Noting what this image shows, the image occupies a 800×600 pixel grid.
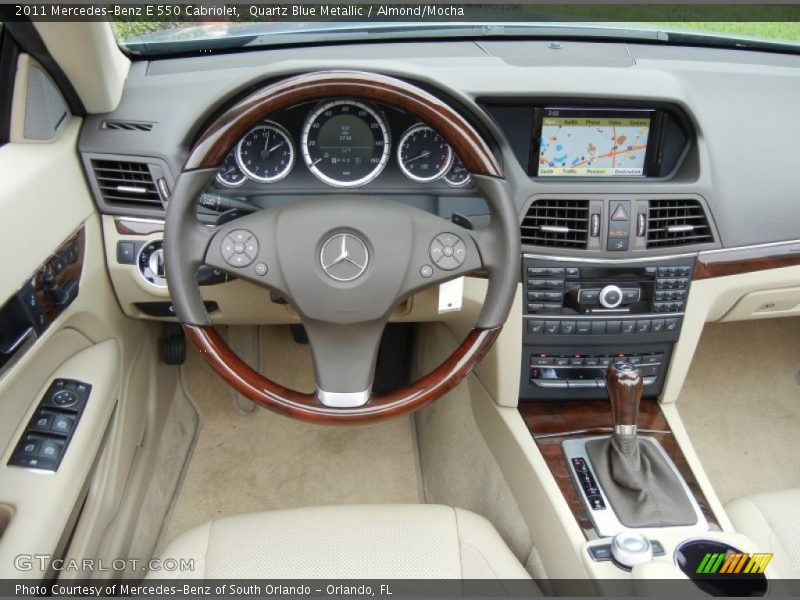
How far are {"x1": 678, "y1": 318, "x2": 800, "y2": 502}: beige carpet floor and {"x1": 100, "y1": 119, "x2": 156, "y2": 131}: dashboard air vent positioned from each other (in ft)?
6.03

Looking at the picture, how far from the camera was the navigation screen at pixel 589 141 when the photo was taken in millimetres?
1481

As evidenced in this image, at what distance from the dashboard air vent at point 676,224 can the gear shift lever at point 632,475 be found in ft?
1.08

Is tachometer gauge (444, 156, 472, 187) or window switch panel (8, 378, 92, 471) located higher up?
tachometer gauge (444, 156, 472, 187)

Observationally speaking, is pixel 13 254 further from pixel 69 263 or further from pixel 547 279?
pixel 547 279

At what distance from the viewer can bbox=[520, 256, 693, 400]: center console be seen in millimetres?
1496

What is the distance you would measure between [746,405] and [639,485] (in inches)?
44.0

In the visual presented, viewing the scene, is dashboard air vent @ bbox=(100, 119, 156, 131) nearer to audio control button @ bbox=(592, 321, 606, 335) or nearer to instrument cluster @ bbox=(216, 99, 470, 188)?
instrument cluster @ bbox=(216, 99, 470, 188)

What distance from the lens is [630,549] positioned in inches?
47.9

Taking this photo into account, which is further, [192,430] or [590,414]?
[192,430]

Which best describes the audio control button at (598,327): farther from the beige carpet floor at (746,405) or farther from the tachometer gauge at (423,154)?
the beige carpet floor at (746,405)

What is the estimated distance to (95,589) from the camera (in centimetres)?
142

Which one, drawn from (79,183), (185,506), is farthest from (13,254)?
(185,506)

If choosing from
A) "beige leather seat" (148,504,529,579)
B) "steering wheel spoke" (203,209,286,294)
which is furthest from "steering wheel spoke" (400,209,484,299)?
"beige leather seat" (148,504,529,579)

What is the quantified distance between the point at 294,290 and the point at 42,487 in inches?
23.6
